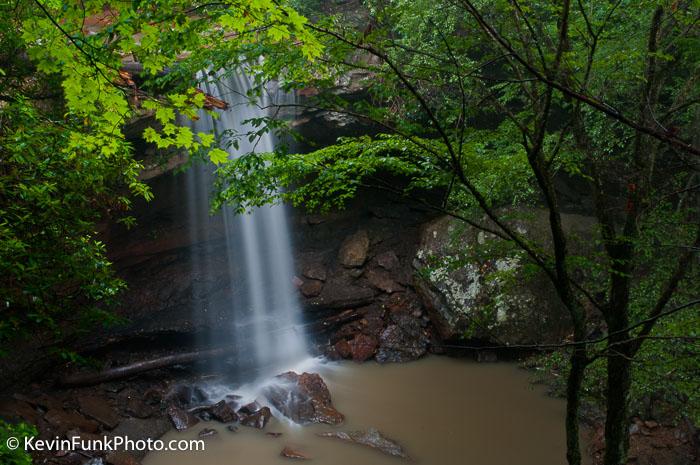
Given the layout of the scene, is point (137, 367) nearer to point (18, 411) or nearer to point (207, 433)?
point (18, 411)

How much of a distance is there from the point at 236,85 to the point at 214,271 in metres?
4.52

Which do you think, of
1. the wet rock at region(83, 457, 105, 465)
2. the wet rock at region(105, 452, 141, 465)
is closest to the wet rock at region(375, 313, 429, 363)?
the wet rock at region(105, 452, 141, 465)

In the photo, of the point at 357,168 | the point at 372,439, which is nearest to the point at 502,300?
the point at 372,439

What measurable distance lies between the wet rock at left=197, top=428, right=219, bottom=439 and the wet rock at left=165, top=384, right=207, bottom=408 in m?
1.06

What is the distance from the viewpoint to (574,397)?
3.31 metres

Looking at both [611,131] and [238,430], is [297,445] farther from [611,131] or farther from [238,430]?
[611,131]

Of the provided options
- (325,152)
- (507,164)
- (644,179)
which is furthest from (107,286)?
(644,179)

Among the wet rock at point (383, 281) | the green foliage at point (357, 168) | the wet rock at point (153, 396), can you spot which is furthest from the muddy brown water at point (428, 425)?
the green foliage at point (357, 168)

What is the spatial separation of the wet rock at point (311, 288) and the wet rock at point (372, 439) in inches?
178

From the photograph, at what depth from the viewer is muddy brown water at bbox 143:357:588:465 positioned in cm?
637

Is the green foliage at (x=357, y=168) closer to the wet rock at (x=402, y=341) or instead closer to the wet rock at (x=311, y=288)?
the wet rock at (x=402, y=341)

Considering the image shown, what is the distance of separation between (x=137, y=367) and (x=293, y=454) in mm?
3863

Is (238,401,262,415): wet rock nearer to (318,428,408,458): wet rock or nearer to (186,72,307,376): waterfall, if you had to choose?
(318,428,408,458): wet rock

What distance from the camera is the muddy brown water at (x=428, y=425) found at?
6.37 meters
